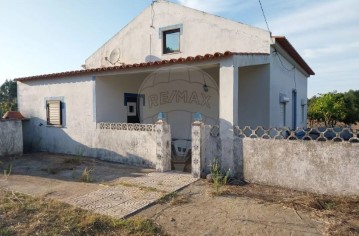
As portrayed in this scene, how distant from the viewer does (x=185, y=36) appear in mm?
10953

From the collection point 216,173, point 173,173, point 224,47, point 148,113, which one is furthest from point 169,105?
point 216,173

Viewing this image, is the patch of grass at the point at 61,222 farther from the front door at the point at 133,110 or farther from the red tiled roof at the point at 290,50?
the red tiled roof at the point at 290,50

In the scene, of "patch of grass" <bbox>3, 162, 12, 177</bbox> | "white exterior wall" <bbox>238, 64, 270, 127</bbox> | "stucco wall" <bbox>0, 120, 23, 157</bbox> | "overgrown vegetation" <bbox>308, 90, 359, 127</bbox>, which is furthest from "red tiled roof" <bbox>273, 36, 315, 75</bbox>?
"stucco wall" <bbox>0, 120, 23, 157</bbox>

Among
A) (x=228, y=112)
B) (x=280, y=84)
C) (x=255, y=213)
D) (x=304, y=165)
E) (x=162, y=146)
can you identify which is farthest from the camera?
(x=280, y=84)

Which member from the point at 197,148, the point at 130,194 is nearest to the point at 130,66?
the point at 197,148

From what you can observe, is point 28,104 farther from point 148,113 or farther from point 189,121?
point 189,121

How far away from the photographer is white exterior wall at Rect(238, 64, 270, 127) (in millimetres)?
8713

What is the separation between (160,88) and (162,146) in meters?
5.23

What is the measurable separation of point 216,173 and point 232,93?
6.68ft

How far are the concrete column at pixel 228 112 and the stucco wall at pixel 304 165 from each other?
36cm

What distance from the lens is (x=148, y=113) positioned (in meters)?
12.5

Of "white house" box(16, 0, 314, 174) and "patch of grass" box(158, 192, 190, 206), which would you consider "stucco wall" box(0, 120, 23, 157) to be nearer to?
"white house" box(16, 0, 314, 174)

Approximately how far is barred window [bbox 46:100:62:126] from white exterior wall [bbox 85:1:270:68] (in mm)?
3645

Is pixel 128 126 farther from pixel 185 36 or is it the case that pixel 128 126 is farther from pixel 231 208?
pixel 231 208
